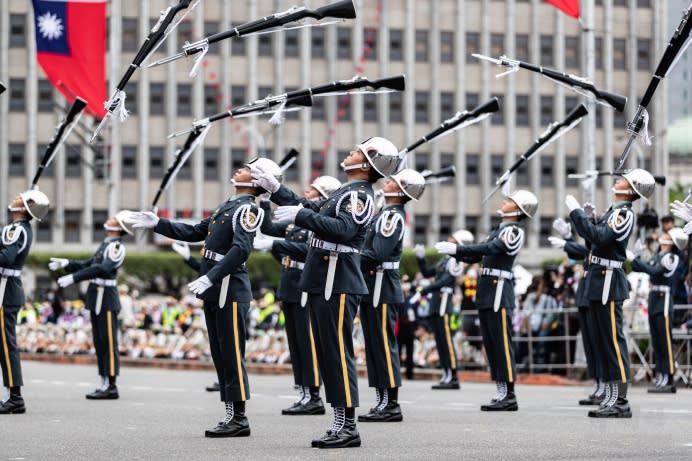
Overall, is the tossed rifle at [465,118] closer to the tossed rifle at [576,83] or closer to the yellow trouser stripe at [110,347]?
the tossed rifle at [576,83]

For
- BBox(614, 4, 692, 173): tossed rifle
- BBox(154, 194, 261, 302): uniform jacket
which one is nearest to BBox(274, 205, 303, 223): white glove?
BBox(154, 194, 261, 302): uniform jacket

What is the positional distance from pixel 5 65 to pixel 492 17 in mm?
24519

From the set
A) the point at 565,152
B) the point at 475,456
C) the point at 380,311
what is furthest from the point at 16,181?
the point at 475,456

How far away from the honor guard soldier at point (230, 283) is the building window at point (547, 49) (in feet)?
211

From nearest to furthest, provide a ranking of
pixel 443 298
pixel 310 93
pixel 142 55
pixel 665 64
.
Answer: pixel 665 64 < pixel 142 55 < pixel 310 93 < pixel 443 298

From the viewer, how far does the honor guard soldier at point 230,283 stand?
11.5 m

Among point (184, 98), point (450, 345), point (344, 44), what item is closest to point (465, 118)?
point (450, 345)

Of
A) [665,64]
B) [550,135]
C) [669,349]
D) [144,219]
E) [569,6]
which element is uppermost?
[569,6]

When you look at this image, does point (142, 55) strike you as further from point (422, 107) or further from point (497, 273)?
point (422, 107)

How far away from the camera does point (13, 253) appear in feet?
47.9

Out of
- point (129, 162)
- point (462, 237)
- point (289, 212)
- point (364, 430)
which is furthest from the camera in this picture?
point (129, 162)

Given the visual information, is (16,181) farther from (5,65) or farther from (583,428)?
(583,428)

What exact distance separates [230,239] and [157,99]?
198 ft

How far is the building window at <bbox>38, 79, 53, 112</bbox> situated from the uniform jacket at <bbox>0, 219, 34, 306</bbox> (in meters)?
57.0
